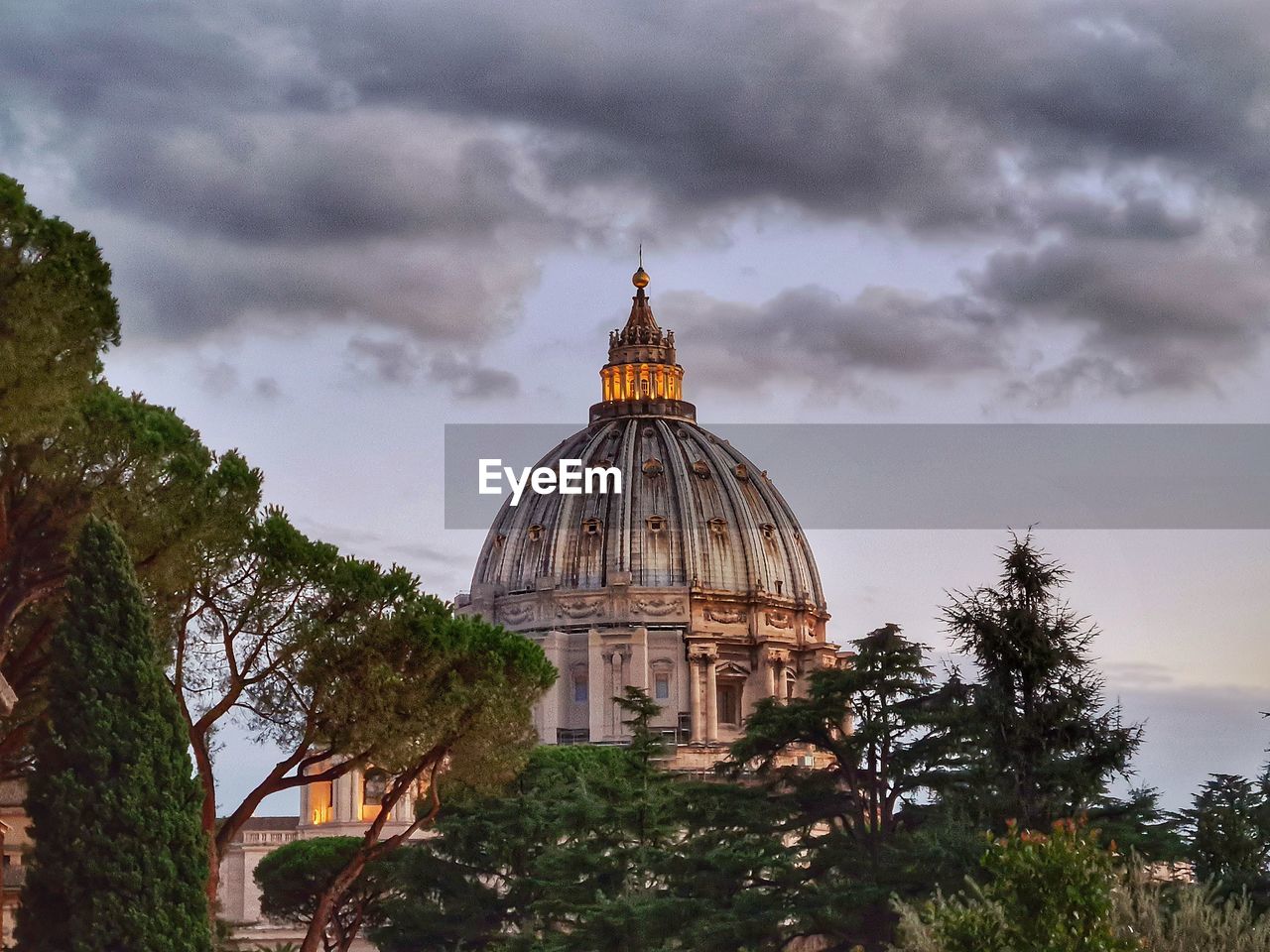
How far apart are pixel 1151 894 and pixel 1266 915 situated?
1.96 metres

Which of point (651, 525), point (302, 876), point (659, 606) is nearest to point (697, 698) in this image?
point (659, 606)

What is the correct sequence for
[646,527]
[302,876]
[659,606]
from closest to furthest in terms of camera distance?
1. [302,876]
2. [659,606]
3. [646,527]

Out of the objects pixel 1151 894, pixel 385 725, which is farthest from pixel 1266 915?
pixel 385 725

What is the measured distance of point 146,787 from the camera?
64.0 feet

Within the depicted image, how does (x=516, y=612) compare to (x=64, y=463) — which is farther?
(x=516, y=612)

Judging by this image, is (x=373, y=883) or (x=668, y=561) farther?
(x=668, y=561)

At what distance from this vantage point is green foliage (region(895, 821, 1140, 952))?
46.9 ft

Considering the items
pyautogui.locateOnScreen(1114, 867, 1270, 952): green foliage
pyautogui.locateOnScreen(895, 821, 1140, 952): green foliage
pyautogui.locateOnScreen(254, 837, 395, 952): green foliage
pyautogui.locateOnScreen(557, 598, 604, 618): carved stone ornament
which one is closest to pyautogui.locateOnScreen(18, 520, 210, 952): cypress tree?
pyautogui.locateOnScreen(895, 821, 1140, 952): green foliage

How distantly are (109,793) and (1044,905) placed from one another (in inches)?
341

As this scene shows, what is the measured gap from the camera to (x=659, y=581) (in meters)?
104

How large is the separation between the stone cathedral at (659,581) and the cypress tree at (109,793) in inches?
Result: 3101

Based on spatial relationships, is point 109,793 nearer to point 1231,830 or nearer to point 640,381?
point 1231,830

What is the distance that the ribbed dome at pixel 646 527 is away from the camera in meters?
103

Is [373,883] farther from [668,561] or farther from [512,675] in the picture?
[668,561]
